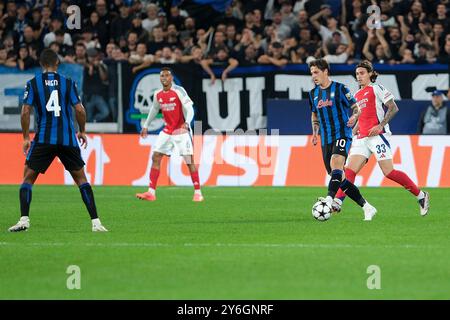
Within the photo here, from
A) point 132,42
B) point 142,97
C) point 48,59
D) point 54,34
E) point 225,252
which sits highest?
point 54,34

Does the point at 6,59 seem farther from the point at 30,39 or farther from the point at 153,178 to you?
the point at 153,178

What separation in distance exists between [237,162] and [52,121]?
1017 centimetres

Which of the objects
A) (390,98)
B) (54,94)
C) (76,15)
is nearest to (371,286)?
(54,94)

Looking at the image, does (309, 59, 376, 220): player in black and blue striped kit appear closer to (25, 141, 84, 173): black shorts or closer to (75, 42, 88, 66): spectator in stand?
(25, 141, 84, 173): black shorts

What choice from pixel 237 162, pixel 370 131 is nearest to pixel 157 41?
pixel 237 162

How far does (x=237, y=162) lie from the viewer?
22141 mm

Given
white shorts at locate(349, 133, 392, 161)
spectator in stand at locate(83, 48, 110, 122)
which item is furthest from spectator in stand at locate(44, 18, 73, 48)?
white shorts at locate(349, 133, 392, 161)

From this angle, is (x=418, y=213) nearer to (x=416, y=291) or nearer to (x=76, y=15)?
(x=416, y=291)

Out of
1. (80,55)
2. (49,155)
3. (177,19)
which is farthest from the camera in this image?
(177,19)

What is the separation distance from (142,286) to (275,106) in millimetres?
15125

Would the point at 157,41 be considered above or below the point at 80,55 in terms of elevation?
above

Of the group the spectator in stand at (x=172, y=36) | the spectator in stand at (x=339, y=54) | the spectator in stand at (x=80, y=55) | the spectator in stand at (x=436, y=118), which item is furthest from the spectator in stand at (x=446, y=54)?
the spectator in stand at (x=80, y=55)

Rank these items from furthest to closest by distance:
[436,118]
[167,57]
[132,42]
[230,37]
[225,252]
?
[132,42] → [230,37] → [167,57] → [436,118] → [225,252]

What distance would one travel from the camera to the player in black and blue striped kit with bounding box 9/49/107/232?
12.2 metres
